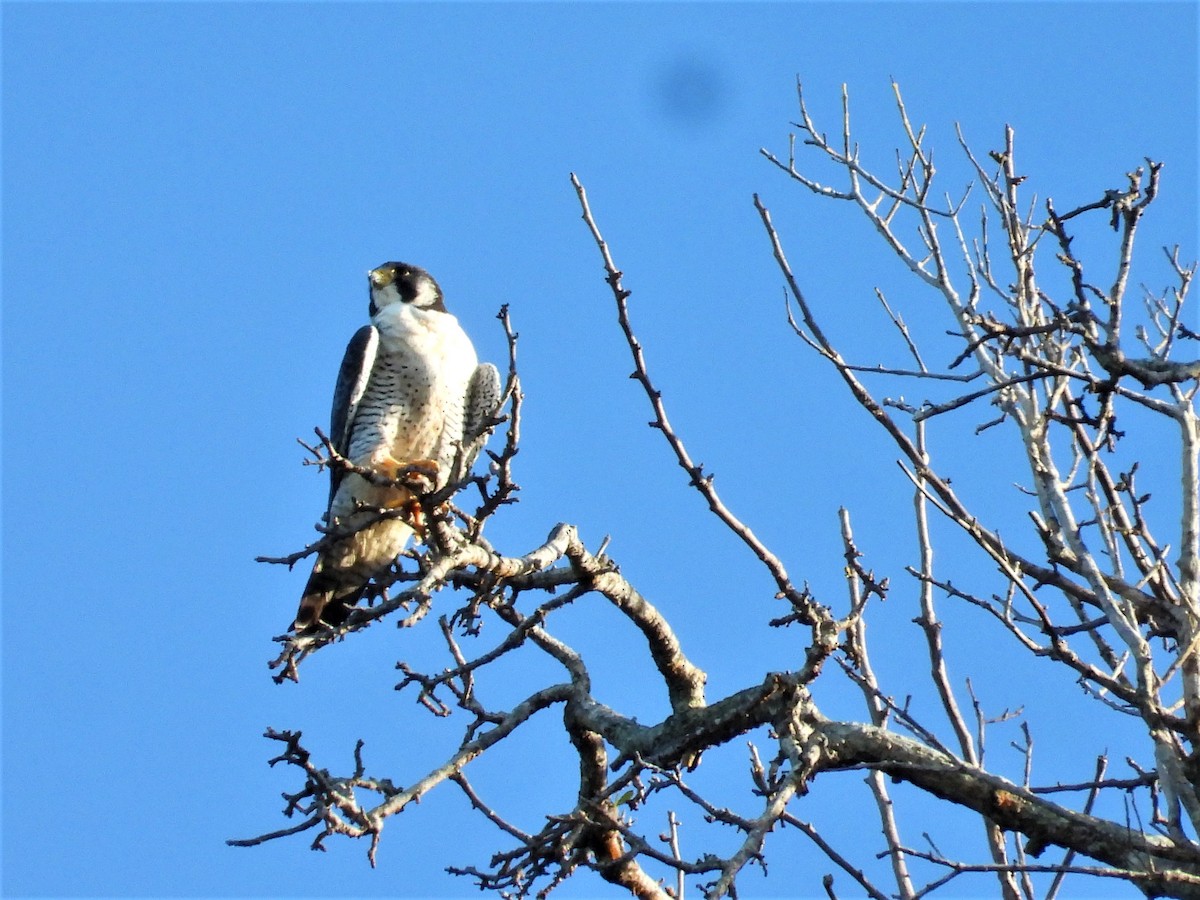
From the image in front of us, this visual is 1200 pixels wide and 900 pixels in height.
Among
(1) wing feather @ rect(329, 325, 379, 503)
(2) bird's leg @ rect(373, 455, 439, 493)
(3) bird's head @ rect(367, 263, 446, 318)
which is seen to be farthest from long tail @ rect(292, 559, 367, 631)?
(3) bird's head @ rect(367, 263, 446, 318)

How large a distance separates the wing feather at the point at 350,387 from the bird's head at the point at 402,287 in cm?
55

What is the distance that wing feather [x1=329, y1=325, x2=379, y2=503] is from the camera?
6215 millimetres

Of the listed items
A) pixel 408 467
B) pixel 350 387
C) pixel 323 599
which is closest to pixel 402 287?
pixel 350 387

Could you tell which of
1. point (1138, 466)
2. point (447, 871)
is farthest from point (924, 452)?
point (447, 871)

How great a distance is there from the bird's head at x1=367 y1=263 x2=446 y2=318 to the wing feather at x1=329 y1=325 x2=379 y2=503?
55 centimetres

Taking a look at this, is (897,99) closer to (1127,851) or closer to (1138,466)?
(1138,466)

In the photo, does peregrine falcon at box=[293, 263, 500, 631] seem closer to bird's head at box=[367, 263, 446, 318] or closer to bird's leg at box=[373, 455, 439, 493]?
bird's leg at box=[373, 455, 439, 493]

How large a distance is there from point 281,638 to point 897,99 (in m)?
2.92

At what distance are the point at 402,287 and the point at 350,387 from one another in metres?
0.99

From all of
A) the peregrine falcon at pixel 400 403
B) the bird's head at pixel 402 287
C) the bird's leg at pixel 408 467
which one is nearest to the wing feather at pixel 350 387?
the peregrine falcon at pixel 400 403

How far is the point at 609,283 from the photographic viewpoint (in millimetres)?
3307

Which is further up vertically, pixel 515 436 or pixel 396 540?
pixel 396 540

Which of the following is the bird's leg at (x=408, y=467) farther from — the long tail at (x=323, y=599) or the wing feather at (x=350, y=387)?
the long tail at (x=323, y=599)

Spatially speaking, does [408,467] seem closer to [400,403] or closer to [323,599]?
[323,599]
